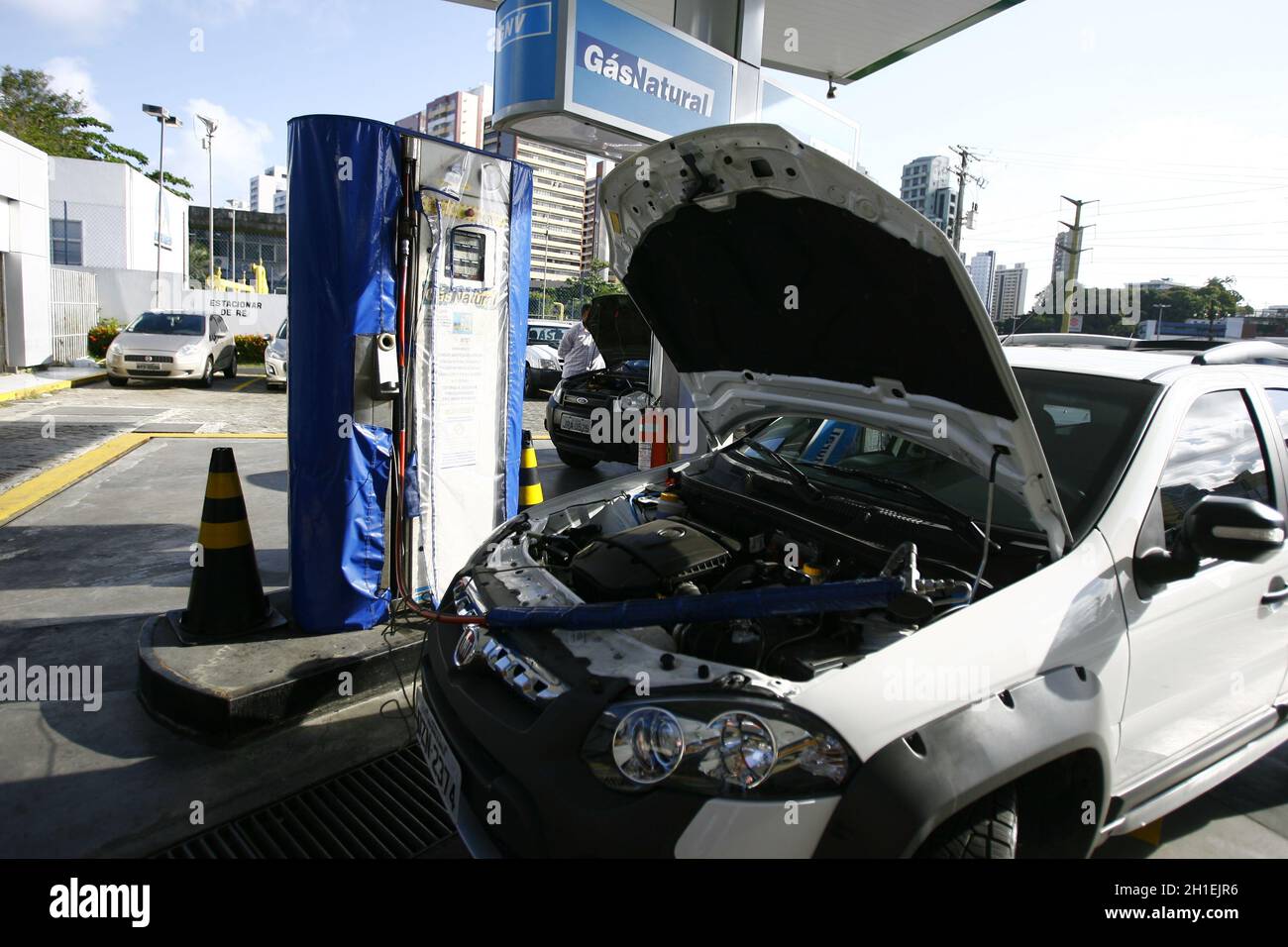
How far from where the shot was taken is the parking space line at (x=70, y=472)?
614 centimetres

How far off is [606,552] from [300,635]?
1.88 metres

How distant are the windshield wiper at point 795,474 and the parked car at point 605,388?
476cm

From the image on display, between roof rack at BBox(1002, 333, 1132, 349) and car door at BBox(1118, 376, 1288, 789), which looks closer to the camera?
car door at BBox(1118, 376, 1288, 789)

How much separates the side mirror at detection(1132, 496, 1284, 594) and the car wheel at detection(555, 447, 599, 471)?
6.96 meters

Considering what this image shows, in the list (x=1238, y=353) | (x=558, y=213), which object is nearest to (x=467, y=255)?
(x=1238, y=353)

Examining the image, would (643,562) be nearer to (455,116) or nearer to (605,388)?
(605,388)

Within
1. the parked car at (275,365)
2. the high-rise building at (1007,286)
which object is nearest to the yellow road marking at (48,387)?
the parked car at (275,365)

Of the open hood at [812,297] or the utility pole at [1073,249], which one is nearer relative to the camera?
the open hood at [812,297]

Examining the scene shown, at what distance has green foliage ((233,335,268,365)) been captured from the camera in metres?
19.6

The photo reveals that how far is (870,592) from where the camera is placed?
6.50ft

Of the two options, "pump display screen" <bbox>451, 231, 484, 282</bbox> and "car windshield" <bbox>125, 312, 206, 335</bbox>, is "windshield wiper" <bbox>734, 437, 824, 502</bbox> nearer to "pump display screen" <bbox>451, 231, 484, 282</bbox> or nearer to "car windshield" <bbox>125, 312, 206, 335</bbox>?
"pump display screen" <bbox>451, 231, 484, 282</bbox>

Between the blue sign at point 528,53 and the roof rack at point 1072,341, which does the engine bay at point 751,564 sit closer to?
the roof rack at point 1072,341

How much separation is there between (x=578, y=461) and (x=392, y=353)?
546 centimetres

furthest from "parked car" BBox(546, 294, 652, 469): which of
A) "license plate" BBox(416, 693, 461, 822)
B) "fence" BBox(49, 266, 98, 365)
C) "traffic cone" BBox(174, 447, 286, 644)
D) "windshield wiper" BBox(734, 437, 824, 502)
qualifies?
"fence" BBox(49, 266, 98, 365)
